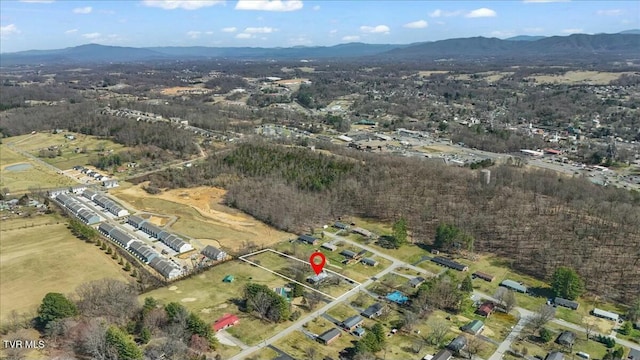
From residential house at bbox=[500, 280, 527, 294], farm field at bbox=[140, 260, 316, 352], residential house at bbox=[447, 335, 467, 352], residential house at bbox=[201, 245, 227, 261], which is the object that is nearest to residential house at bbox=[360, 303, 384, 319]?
farm field at bbox=[140, 260, 316, 352]

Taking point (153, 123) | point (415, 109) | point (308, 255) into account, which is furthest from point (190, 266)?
point (415, 109)

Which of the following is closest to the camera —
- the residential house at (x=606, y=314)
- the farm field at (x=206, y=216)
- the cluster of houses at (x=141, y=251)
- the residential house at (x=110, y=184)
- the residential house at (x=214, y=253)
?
the residential house at (x=606, y=314)

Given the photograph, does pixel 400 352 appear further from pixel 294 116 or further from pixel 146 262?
pixel 294 116

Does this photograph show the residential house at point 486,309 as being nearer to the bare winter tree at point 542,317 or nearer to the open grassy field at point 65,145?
the bare winter tree at point 542,317

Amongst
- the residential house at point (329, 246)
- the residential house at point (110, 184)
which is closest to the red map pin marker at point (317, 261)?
the residential house at point (329, 246)

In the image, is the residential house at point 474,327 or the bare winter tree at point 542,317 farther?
the bare winter tree at point 542,317

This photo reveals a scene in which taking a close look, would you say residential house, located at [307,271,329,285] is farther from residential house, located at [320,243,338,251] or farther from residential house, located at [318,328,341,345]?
residential house, located at [318,328,341,345]
